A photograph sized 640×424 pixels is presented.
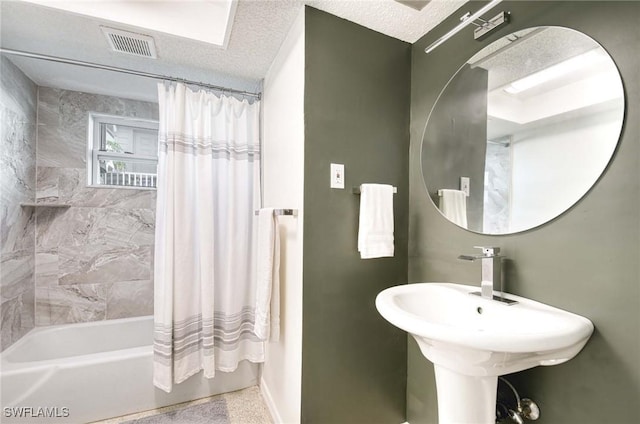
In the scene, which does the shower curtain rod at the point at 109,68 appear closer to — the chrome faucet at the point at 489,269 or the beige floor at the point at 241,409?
the chrome faucet at the point at 489,269

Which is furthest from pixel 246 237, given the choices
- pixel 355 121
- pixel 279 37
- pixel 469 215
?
pixel 469 215

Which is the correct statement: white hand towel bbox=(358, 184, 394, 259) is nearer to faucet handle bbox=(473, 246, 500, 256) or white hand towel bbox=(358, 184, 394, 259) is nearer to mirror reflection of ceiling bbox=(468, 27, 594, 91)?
faucet handle bbox=(473, 246, 500, 256)

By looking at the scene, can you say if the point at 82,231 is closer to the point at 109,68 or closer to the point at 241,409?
the point at 109,68

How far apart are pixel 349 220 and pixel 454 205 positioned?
1.69 feet

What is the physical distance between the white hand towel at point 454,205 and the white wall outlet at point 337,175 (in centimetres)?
50

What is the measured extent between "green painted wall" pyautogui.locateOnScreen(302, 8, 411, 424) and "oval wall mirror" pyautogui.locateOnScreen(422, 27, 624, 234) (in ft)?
0.84

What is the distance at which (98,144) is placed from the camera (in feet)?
7.15

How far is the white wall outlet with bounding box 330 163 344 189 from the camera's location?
1.32m

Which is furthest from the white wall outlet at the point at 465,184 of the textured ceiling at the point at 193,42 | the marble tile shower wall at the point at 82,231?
the marble tile shower wall at the point at 82,231

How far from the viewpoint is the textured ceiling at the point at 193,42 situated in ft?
4.17

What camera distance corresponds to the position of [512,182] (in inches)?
42.1

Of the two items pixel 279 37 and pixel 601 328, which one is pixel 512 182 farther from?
Result: pixel 279 37

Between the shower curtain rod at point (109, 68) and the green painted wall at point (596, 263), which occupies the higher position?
the shower curtain rod at point (109, 68)

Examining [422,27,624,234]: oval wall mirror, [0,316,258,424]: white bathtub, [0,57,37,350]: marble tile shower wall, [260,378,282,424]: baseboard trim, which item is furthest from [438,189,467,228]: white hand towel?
[0,57,37,350]: marble tile shower wall
